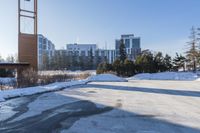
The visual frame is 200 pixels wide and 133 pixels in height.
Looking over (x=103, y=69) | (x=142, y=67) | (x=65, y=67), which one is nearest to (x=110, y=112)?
(x=103, y=69)

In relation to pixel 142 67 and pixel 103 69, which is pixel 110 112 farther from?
pixel 142 67

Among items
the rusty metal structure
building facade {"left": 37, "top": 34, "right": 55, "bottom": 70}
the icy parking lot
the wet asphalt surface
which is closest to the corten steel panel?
the rusty metal structure

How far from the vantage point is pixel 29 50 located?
125 ft

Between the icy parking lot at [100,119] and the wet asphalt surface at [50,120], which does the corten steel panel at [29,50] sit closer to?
the icy parking lot at [100,119]

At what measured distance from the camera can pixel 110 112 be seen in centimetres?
1084

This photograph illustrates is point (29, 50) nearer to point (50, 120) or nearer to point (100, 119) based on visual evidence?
point (50, 120)

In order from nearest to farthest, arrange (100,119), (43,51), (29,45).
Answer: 1. (100,119)
2. (29,45)
3. (43,51)

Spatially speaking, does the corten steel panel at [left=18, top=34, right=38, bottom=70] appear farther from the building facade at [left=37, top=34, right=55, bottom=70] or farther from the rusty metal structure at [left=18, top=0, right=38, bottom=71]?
the building facade at [left=37, top=34, right=55, bottom=70]

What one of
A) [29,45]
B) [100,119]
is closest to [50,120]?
[100,119]

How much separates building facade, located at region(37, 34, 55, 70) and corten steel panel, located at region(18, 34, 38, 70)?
54542 mm

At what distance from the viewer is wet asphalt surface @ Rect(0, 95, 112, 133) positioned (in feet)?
26.1

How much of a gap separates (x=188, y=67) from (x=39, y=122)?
71129mm

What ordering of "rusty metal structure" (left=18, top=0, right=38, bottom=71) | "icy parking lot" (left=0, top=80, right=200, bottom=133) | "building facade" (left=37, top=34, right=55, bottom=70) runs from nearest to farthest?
"icy parking lot" (left=0, top=80, right=200, bottom=133), "rusty metal structure" (left=18, top=0, right=38, bottom=71), "building facade" (left=37, top=34, right=55, bottom=70)

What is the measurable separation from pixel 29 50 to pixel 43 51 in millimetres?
82112
